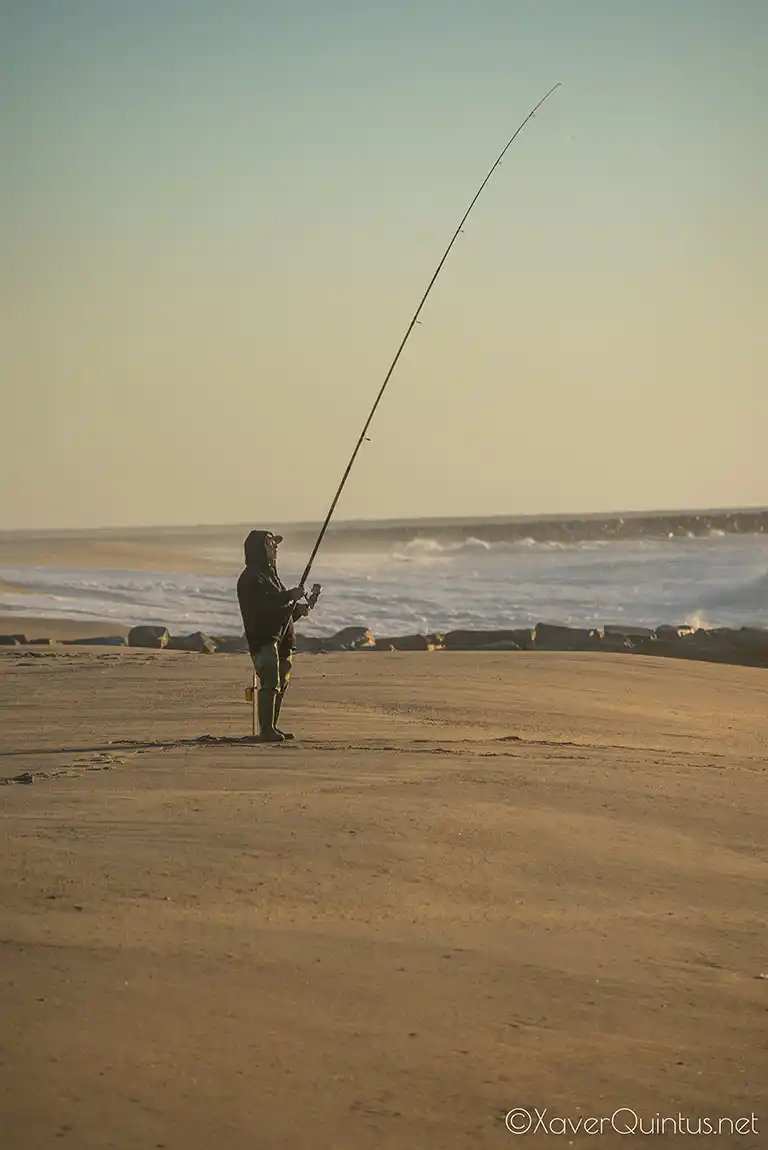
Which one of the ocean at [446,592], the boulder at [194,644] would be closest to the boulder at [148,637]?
the boulder at [194,644]

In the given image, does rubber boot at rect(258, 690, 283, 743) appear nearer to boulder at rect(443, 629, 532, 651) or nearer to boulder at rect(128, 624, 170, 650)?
boulder at rect(443, 629, 532, 651)

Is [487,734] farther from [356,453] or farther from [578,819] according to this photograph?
[578,819]

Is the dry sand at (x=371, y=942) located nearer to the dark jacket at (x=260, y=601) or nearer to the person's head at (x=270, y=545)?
the dark jacket at (x=260, y=601)

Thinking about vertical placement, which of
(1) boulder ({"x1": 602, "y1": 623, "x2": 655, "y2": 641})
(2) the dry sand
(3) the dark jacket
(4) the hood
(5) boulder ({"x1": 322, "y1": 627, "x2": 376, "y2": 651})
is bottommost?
(2) the dry sand

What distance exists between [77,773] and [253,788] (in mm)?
1103

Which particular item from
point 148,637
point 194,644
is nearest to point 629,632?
point 194,644

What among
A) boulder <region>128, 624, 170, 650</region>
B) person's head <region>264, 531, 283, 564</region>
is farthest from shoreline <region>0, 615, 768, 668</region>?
person's head <region>264, 531, 283, 564</region>

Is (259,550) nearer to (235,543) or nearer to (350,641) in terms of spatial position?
(350,641)

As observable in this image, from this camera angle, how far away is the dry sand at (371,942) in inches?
157

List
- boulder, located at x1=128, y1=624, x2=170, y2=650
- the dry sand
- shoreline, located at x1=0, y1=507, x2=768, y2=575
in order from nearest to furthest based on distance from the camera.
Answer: the dry sand, boulder, located at x1=128, y1=624, x2=170, y2=650, shoreline, located at x1=0, y1=507, x2=768, y2=575

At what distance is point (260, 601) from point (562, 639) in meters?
9.37

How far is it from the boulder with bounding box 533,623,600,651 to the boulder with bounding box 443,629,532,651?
5.3 inches

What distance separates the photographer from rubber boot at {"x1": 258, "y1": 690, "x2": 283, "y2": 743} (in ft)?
30.9

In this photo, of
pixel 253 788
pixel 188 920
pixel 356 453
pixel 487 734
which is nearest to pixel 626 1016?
pixel 188 920
